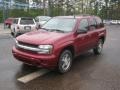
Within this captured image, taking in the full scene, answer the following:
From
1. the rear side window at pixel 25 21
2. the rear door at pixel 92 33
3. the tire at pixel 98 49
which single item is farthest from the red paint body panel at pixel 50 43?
the rear side window at pixel 25 21

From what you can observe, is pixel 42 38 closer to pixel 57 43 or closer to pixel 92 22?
pixel 57 43

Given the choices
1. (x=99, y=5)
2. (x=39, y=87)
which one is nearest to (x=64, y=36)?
(x=39, y=87)

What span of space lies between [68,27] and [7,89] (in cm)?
308

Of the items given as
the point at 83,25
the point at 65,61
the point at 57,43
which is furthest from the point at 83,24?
the point at 57,43

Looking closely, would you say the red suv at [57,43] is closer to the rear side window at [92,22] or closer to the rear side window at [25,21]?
the rear side window at [92,22]

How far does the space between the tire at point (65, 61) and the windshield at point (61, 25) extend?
2.85 feet

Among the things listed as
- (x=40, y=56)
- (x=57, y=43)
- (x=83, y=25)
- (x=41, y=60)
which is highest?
(x=83, y=25)

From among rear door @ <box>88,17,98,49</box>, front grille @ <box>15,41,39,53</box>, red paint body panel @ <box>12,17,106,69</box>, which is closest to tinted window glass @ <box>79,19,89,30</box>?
red paint body panel @ <box>12,17,106,69</box>

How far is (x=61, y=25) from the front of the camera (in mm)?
7695

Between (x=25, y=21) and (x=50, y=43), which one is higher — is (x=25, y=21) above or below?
above

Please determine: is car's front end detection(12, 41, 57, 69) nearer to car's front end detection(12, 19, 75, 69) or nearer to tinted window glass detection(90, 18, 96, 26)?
car's front end detection(12, 19, 75, 69)

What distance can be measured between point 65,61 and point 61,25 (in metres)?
1.48

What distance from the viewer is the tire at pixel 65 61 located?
21.5 ft

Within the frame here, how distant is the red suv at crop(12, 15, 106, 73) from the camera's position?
20.4 ft
